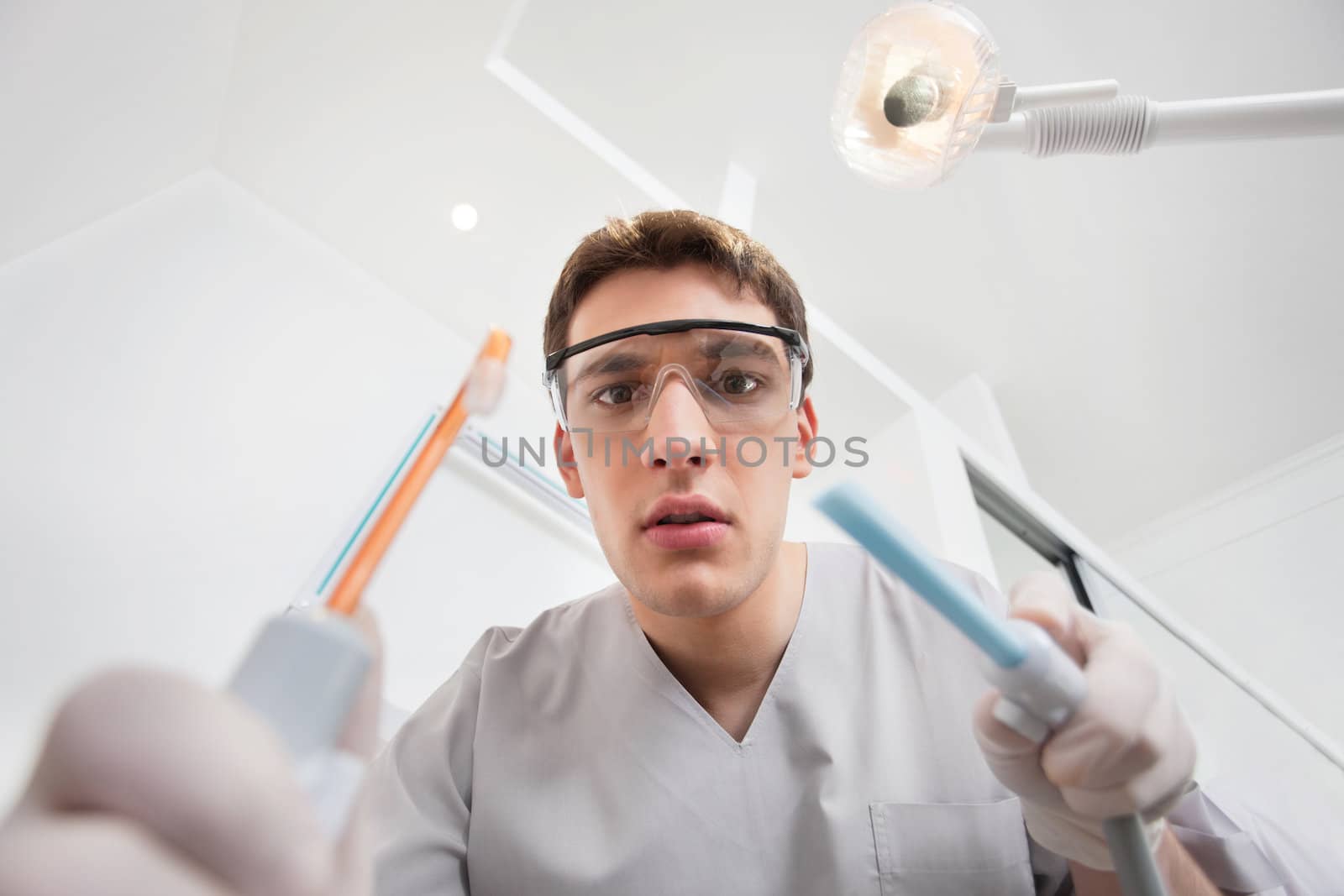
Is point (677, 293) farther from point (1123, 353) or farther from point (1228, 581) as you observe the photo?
point (1228, 581)

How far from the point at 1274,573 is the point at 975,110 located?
2.50 metres

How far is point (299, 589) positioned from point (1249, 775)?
2.39 meters

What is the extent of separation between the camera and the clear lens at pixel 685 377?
0.79 metres

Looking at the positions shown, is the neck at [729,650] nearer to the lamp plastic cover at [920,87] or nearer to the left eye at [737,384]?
the left eye at [737,384]

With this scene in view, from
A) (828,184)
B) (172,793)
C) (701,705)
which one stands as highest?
(828,184)

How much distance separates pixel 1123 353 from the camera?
2.28 meters

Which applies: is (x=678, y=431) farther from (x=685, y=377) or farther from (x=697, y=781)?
(x=697, y=781)

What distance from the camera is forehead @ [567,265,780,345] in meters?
0.85

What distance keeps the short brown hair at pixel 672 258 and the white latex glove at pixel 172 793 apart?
2.58 ft

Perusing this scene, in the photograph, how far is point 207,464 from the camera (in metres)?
1.10

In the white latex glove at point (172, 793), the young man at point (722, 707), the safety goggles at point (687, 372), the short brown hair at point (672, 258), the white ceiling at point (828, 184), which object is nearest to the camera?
the white latex glove at point (172, 793)

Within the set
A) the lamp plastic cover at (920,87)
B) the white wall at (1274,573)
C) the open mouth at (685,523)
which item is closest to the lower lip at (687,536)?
the open mouth at (685,523)

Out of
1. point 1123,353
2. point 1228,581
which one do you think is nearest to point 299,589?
point 1123,353

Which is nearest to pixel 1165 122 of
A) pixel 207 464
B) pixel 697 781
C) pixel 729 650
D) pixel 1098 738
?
pixel 1098 738
